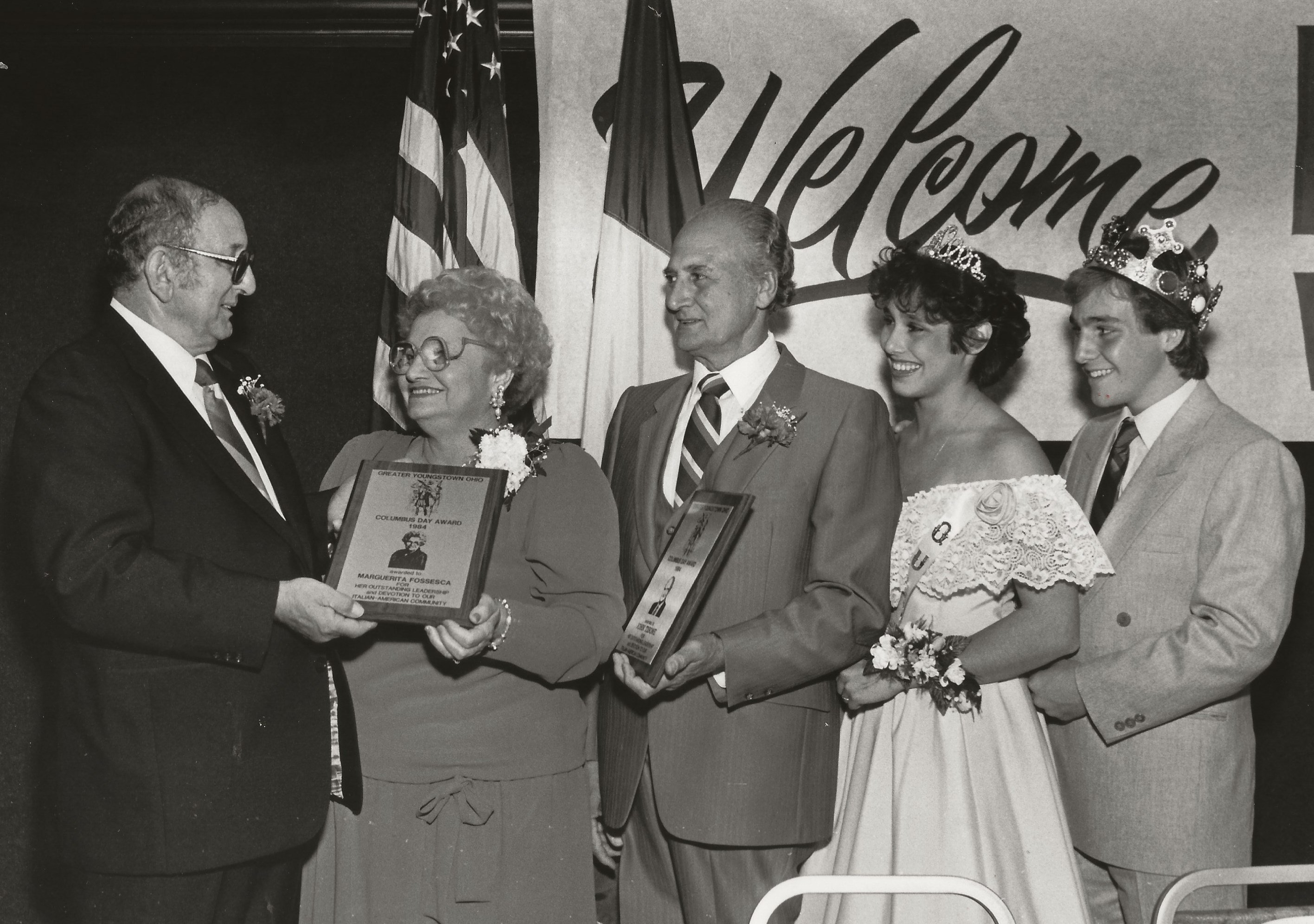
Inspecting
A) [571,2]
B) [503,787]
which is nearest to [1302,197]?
[571,2]

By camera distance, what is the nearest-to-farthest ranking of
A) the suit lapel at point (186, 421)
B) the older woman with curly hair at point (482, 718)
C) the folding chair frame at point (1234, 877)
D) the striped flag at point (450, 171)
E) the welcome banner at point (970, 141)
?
the folding chair frame at point (1234, 877)
the suit lapel at point (186, 421)
the older woman with curly hair at point (482, 718)
the striped flag at point (450, 171)
the welcome banner at point (970, 141)

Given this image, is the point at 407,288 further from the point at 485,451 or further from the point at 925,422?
the point at 925,422

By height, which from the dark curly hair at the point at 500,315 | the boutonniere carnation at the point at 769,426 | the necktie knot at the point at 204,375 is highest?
the dark curly hair at the point at 500,315

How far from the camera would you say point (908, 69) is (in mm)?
4254

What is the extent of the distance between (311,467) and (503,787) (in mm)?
2110

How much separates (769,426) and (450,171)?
167cm

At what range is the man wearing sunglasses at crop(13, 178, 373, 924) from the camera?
2.32 m

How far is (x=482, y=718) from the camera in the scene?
8.66 feet

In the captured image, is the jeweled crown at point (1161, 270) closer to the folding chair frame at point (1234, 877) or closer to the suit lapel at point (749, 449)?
the suit lapel at point (749, 449)

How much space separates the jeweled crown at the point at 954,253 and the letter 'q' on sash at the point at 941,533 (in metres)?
0.63

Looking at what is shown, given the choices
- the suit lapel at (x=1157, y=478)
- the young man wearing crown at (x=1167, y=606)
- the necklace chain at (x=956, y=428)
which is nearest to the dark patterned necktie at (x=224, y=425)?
the necklace chain at (x=956, y=428)

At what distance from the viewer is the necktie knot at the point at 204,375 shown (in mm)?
2664

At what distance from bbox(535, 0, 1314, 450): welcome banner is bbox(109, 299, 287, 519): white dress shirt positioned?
5.37ft

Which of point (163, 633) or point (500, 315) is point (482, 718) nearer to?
point (163, 633)
